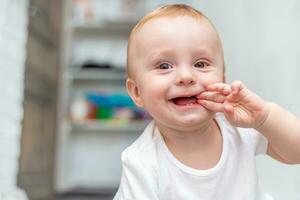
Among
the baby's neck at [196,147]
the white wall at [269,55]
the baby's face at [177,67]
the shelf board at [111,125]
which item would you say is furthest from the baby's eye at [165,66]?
the shelf board at [111,125]

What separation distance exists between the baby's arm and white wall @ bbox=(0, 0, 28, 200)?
2.70 ft

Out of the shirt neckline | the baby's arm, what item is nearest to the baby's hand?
the baby's arm

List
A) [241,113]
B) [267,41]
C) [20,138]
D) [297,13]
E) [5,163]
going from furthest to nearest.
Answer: [20,138] < [5,163] < [267,41] < [297,13] < [241,113]

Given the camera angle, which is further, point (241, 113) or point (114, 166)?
point (114, 166)

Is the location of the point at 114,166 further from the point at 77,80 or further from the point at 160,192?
the point at 160,192

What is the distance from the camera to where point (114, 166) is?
3215 millimetres

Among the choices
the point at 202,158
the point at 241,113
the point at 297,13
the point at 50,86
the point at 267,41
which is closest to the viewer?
the point at 241,113

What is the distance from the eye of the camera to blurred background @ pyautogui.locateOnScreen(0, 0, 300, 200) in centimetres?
133

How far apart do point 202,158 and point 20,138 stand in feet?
3.52

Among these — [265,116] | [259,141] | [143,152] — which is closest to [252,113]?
[265,116]

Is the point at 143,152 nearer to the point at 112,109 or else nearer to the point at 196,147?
the point at 196,147

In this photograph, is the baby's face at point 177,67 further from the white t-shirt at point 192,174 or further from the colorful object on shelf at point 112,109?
the colorful object on shelf at point 112,109

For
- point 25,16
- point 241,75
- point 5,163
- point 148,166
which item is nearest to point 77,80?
point 25,16

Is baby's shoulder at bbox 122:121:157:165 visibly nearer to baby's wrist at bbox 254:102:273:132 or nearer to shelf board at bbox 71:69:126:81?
baby's wrist at bbox 254:102:273:132
